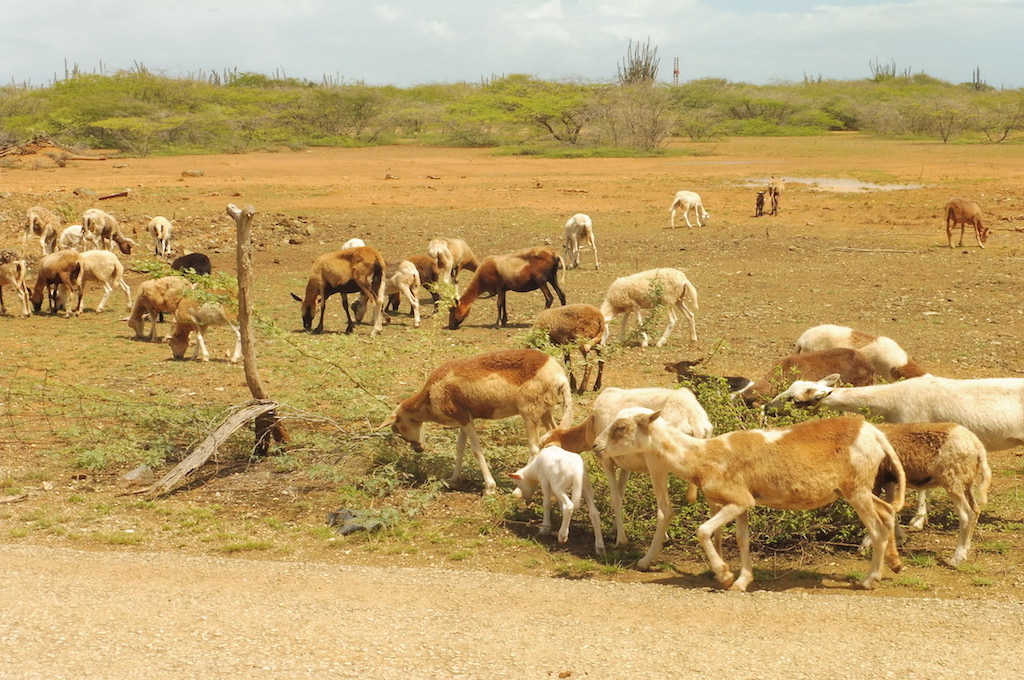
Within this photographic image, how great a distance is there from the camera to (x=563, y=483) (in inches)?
360

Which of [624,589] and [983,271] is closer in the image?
[624,589]

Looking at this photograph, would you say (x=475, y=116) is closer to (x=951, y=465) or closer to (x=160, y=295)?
(x=160, y=295)

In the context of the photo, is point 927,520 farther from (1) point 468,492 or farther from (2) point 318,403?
(2) point 318,403

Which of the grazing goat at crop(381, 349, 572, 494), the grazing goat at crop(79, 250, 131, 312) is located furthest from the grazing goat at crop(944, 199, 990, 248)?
the grazing goat at crop(79, 250, 131, 312)

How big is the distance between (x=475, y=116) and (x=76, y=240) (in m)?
43.9

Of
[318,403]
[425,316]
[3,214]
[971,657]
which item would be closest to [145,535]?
[318,403]

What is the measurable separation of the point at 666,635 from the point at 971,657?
6.15 feet

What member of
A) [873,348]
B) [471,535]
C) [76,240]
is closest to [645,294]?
[873,348]

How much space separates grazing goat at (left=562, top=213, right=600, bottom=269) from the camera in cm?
2420

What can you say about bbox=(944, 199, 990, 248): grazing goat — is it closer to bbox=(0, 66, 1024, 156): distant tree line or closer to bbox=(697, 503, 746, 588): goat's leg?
bbox=(697, 503, 746, 588): goat's leg

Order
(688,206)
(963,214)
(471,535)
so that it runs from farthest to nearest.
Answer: (688,206) < (963,214) < (471,535)

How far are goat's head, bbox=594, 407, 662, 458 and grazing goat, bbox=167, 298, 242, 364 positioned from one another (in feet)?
28.0

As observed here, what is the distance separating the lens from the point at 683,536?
9156 mm

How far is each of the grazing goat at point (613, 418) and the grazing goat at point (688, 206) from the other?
20106mm
